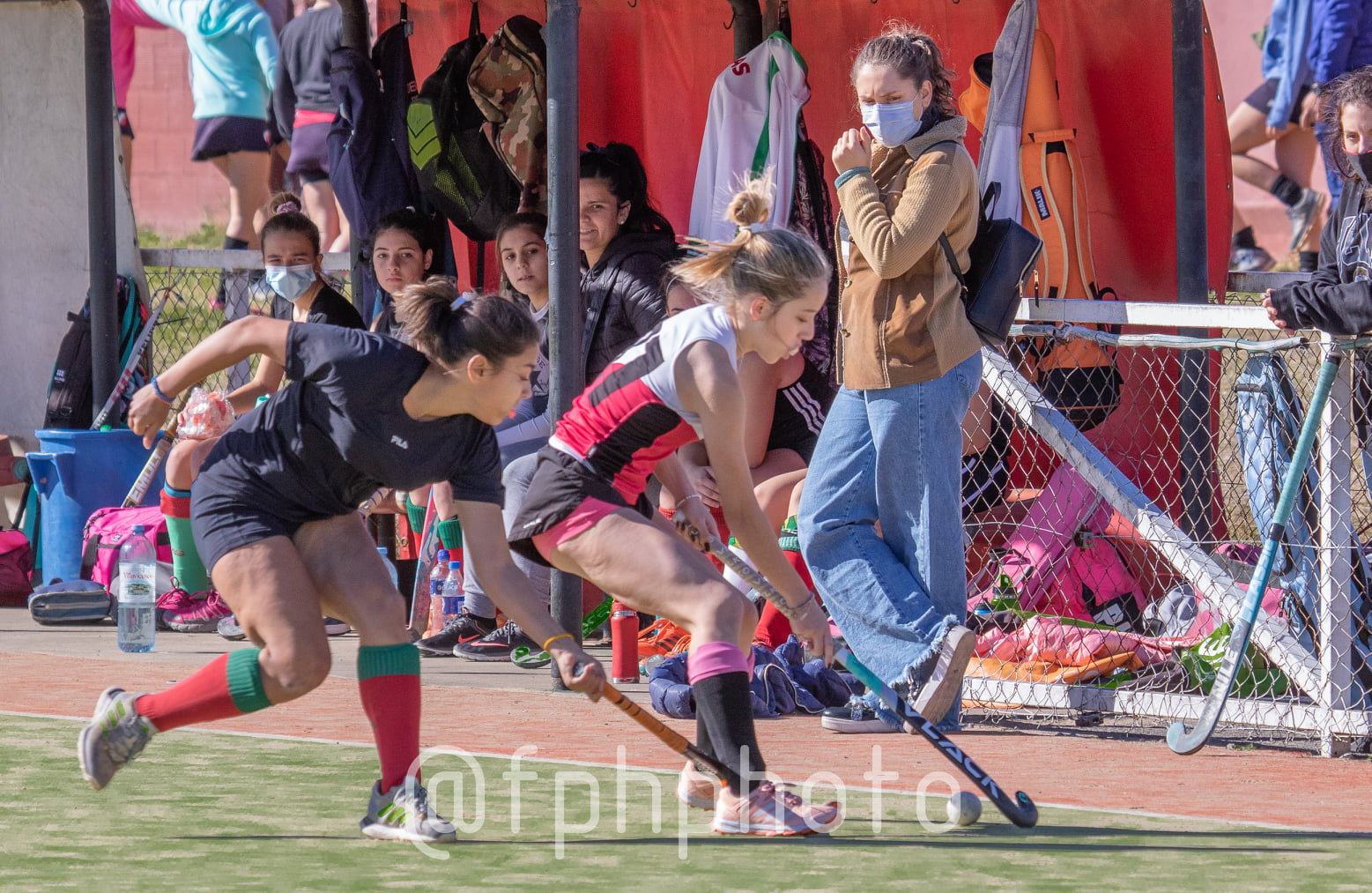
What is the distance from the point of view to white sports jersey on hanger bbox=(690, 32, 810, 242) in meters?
7.26

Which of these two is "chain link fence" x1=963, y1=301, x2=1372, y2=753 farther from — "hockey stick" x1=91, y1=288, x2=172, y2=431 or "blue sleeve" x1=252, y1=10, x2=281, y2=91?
"blue sleeve" x1=252, y1=10, x2=281, y2=91

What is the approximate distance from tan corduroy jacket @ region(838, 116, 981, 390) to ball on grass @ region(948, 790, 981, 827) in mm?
1401

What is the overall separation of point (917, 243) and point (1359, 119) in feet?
4.14

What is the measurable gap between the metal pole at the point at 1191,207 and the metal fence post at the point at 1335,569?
1220 millimetres

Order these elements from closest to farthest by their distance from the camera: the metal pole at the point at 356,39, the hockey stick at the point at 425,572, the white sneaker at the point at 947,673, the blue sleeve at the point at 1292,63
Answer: the white sneaker at the point at 947,673
the hockey stick at the point at 425,572
the metal pole at the point at 356,39
the blue sleeve at the point at 1292,63

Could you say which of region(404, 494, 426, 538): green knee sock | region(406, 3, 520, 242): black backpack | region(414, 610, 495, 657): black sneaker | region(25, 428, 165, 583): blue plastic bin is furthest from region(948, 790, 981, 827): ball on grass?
region(25, 428, 165, 583): blue plastic bin

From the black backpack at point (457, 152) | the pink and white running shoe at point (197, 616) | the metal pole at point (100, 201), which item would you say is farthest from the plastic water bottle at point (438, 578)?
the metal pole at point (100, 201)

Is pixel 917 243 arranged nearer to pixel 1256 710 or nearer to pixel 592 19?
pixel 1256 710

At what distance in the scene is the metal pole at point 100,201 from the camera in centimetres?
855

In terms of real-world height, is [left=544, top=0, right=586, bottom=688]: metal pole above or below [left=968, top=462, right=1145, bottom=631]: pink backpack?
above

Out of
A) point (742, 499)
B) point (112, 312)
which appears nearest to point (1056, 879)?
point (742, 499)

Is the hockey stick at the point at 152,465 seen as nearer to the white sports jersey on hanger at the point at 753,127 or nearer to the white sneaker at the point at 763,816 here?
the white sports jersey on hanger at the point at 753,127

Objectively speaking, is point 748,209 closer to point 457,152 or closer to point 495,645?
point 495,645

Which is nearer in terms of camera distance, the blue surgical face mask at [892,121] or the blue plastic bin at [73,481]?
the blue surgical face mask at [892,121]
